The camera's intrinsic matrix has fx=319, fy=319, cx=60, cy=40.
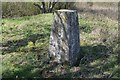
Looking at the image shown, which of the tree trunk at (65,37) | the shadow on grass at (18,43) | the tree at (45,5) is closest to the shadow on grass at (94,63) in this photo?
the tree trunk at (65,37)

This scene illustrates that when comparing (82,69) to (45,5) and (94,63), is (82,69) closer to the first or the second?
(94,63)

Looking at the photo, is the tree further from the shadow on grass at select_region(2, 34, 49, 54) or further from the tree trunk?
the tree trunk

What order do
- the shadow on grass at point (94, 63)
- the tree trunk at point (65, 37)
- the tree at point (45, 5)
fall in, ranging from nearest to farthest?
1. the shadow on grass at point (94, 63)
2. the tree trunk at point (65, 37)
3. the tree at point (45, 5)

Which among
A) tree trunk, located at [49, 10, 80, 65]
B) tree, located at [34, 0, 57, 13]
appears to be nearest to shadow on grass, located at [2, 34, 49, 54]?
tree trunk, located at [49, 10, 80, 65]

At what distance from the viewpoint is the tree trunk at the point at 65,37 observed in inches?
225

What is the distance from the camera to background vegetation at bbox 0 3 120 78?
5.64 m

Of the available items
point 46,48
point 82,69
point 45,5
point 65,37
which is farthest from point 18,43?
point 45,5

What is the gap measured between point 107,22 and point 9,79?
3.57 m

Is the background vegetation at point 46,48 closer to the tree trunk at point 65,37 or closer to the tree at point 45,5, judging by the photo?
the tree trunk at point 65,37

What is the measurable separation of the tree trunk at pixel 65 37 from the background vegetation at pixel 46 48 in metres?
0.17

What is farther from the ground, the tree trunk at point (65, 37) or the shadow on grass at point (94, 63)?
the tree trunk at point (65, 37)

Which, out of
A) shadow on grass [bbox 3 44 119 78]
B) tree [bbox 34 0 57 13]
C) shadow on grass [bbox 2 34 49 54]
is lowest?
shadow on grass [bbox 3 44 119 78]

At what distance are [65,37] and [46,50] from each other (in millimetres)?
795

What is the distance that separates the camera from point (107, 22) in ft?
26.9
